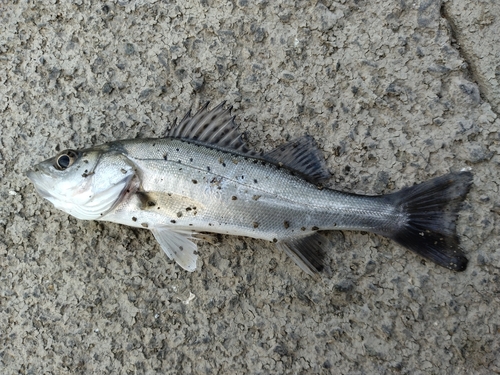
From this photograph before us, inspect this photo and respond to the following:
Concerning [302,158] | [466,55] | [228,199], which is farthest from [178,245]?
[466,55]

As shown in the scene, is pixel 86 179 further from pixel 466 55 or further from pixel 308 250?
pixel 466 55

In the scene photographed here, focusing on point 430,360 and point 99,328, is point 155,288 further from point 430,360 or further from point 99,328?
point 430,360

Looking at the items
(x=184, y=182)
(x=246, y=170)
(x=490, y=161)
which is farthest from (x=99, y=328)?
(x=490, y=161)

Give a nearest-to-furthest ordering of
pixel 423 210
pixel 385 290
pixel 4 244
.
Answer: pixel 423 210, pixel 385 290, pixel 4 244

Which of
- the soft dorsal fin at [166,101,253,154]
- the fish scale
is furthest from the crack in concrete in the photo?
the soft dorsal fin at [166,101,253,154]

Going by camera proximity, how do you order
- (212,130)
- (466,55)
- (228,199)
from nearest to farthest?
(228,199) < (212,130) < (466,55)

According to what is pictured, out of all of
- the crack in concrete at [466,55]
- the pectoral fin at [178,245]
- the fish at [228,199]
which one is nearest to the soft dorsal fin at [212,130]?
the fish at [228,199]

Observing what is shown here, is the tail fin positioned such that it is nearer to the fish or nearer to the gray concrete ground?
the fish
